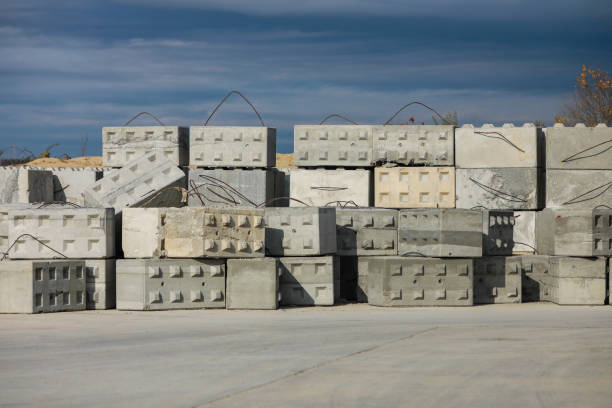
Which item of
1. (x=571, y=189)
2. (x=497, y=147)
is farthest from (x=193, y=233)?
(x=571, y=189)

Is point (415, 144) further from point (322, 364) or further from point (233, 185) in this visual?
point (322, 364)

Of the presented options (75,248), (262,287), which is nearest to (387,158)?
(262,287)

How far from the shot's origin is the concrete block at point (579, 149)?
12953 mm

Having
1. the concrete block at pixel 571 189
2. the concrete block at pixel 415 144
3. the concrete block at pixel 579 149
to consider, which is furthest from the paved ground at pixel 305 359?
the concrete block at pixel 415 144

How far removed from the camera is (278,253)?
36.7 feet

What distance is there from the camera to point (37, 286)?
10.2 m

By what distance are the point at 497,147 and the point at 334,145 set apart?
2627 millimetres

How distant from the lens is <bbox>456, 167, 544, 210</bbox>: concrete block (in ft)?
43.0

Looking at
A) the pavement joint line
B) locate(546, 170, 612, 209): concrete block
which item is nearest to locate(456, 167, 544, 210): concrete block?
locate(546, 170, 612, 209): concrete block

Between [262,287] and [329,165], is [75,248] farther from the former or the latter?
[329,165]

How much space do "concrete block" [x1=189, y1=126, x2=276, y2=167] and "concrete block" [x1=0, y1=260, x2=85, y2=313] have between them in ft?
11.0

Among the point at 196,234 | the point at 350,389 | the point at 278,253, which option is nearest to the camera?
the point at 350,389

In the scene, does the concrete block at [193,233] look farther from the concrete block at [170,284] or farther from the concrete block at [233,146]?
the concrete block at [233,146]

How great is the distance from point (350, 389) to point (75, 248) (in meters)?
5.90
